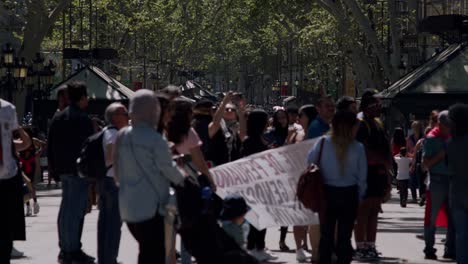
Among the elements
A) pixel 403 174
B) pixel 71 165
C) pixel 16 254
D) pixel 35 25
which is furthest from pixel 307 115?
pixel 35 25

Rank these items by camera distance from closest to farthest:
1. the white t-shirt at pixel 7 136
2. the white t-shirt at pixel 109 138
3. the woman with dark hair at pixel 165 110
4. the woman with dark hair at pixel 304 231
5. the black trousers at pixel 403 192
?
the woman with dark hair at pixel 165 110, the white t-shirt at pixel 7 136, the white t-shirt at pixel 109 138, the woman with dark hair at pixel 304 231, the black trousers at pixel 403 192

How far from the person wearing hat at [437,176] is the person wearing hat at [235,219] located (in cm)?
429

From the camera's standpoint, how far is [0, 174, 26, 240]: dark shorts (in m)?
13.1

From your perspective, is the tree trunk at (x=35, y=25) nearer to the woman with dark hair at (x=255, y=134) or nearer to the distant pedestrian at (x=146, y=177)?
the woman with dark hair at (x=255, y=134)

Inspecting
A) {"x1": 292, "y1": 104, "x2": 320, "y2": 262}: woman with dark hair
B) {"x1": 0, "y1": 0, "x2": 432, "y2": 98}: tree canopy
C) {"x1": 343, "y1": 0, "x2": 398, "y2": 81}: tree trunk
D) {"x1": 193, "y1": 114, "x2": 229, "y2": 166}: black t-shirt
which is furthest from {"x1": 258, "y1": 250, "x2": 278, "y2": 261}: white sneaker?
{"x1": 343, "y1": 0, "x2": 398, "y2": 81}: tree trunk

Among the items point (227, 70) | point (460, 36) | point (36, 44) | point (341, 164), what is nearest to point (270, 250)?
point (341, 164)

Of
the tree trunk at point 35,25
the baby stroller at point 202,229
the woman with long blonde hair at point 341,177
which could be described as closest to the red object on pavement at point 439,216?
the woman with long blonde hair at point 341,177

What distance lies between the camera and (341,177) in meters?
13.1

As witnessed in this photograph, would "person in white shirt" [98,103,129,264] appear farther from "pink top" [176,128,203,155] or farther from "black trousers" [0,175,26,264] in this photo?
"pink top" [176,128,203,155]

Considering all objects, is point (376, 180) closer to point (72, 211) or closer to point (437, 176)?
point (437, 176)

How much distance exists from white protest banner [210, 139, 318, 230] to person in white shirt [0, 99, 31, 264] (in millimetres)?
2256

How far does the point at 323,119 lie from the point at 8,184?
3.91 metres

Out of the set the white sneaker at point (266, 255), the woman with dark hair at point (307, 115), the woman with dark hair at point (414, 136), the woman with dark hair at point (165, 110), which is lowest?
the white sneaker at point (266, 255)

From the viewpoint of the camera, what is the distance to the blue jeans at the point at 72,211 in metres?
14.5
